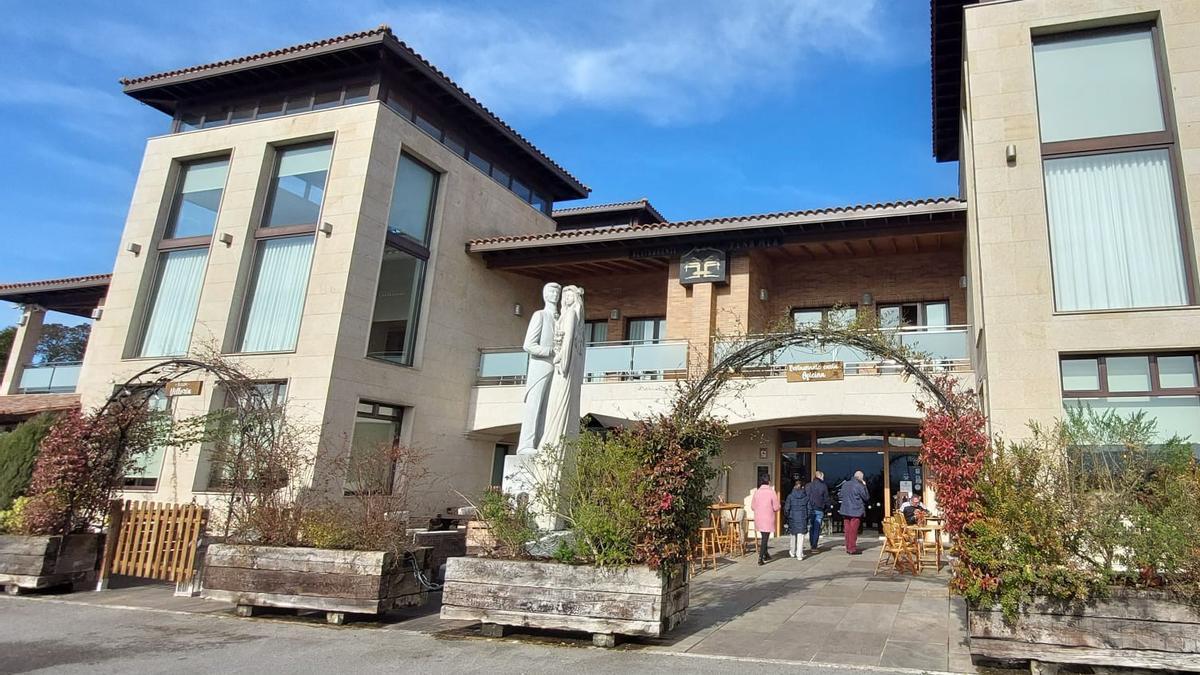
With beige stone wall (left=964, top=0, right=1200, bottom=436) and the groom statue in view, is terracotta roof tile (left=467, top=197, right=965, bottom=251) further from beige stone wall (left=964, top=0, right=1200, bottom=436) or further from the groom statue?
the groom statue

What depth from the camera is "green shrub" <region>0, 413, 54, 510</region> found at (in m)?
10.7

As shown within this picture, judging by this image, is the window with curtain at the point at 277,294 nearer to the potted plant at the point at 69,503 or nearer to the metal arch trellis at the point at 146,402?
the metal arch trellis at the point at 146,402

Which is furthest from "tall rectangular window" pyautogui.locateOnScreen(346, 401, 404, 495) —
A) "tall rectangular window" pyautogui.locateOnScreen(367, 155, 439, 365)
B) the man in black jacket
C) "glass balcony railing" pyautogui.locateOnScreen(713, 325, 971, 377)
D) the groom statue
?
the man in black jacket

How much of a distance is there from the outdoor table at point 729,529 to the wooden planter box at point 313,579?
20.4 feet

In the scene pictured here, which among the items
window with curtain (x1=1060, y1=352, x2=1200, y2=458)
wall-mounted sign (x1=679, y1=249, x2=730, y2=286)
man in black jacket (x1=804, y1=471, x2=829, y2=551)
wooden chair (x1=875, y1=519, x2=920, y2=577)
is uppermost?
wall-mounted sign (x1=679, y1=249, x2=730, y2=286)

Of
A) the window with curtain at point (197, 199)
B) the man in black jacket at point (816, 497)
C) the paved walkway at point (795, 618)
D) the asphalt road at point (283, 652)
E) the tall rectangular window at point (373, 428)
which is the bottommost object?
A: the asphalt road at point (283, 652)

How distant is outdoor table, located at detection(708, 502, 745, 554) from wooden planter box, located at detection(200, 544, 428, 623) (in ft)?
20.4

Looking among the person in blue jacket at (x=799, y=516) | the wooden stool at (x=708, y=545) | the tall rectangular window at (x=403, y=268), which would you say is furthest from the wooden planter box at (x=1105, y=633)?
the tall rectangular window at (x=403, y=268)

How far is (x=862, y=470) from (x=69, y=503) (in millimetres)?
13781

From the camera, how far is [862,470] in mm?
15188

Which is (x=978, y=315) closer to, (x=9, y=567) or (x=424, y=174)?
(x=424, y=174)

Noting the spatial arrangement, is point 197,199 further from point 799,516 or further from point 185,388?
point 799,516

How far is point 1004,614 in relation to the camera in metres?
5.28

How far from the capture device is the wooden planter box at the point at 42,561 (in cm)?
856
